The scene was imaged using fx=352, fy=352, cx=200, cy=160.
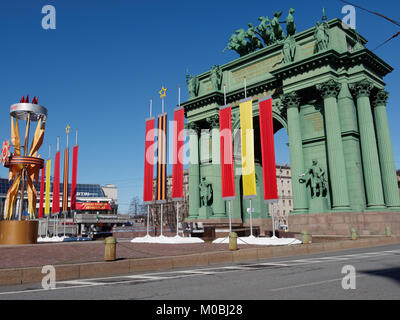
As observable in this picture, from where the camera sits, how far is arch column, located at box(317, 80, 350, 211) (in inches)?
1236

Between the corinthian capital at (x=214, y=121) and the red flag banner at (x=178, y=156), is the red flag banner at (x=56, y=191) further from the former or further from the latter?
the corinthian capital at (x=214, y=121)

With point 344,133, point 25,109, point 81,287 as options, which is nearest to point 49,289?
point 81,287

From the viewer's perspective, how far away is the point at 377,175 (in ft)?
105

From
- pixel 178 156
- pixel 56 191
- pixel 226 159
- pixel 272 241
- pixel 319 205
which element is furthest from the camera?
pixel 56 191

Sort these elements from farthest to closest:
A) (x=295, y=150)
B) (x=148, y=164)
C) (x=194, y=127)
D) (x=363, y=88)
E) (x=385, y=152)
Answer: (x=194, y=127), (x=295, y=150), (x=385, y=152), (x=363, y=88), (x=148, y=164)

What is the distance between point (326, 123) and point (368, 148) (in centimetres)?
445

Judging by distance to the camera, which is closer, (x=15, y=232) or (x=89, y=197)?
(x=15, y=232)

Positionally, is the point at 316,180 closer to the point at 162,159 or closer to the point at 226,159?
the point at 226,159

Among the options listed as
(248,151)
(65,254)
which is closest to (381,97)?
(248,151)

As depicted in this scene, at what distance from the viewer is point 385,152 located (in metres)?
34.5

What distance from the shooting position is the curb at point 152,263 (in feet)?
39.3

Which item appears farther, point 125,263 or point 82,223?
point 82,223
